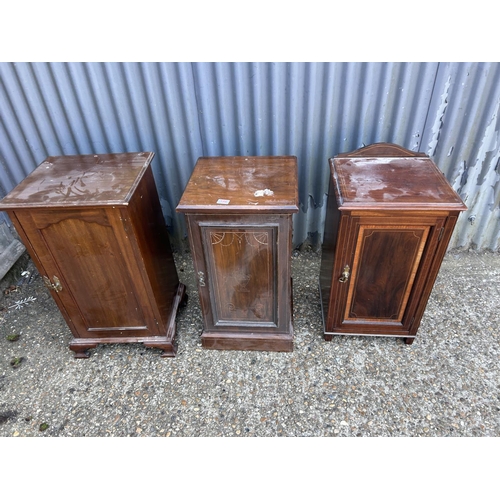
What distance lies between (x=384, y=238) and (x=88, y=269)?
5.12 ft

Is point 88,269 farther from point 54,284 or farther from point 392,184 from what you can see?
point 392,184

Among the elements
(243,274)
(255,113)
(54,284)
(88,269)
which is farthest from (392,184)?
(54,284)

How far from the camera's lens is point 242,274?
75.1 inches

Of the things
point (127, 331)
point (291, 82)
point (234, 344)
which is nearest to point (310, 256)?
point (234, 344)

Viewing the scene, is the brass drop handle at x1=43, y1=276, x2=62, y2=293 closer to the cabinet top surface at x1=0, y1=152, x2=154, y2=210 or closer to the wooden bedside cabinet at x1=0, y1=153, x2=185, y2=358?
the wooden bedside cabinet at x1=0, y1=153, x2=185, y2=358

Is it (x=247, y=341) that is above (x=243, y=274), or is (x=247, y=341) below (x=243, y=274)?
below

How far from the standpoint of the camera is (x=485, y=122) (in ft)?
7.62

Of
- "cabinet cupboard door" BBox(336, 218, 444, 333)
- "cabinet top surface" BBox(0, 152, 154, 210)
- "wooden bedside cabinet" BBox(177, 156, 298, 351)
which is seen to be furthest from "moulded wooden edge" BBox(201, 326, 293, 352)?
"cabinet top surface" BBox(0, 152, 154, 210)

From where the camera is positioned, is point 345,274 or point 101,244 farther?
point 345,274

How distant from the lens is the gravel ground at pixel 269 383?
74.0 inches

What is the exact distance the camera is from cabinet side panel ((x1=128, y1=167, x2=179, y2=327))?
181cm

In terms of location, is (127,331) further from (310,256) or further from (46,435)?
(310,256)

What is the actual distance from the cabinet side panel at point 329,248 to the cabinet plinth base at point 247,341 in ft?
1.07

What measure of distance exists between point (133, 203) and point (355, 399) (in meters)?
1.60
